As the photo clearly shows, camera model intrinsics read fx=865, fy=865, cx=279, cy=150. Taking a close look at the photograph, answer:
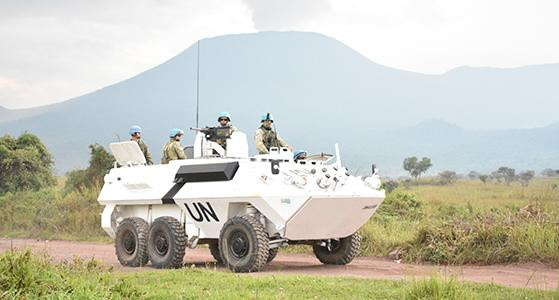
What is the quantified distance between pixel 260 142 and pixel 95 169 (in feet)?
53.1

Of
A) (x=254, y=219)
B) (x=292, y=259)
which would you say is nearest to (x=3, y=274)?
(x=254, y=219)

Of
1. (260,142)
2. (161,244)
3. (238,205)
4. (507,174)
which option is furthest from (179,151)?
(507,174)

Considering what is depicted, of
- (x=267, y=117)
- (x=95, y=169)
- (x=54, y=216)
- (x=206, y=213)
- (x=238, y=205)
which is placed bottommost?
(x=54, y=216)

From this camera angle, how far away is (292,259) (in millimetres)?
17594

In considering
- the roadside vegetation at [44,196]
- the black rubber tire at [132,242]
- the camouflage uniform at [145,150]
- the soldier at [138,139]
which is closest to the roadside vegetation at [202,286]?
the black rubber tire at [132,242]

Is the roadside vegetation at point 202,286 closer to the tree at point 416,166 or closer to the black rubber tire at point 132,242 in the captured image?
the black rubber tire at point 132,242

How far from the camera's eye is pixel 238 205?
14523 mm

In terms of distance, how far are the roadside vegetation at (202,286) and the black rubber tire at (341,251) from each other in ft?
11.8

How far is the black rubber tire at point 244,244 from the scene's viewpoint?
13.7 meters

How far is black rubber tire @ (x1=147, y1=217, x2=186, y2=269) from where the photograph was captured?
15.1m

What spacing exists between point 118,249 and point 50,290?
23.1 feet

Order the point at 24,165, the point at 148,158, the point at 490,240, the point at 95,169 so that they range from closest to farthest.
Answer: the point at 490,240
the point at 148,158
the point at 95,169
the point at 24,165

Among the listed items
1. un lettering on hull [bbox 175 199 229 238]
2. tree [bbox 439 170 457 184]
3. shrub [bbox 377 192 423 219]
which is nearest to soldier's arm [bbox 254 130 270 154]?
un lettering on hull [bbox 175 199 229 238]

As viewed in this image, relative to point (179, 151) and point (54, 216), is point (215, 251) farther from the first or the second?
point (54, 216)
